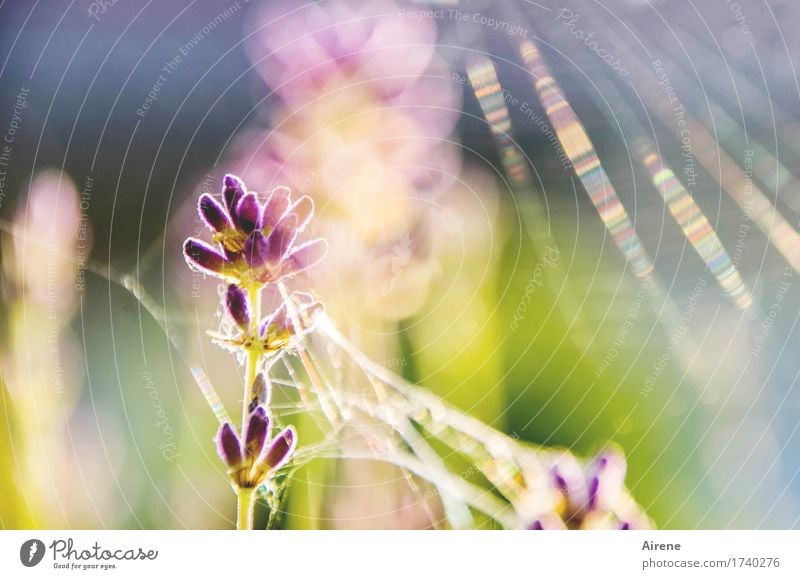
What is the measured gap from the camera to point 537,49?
65 cm

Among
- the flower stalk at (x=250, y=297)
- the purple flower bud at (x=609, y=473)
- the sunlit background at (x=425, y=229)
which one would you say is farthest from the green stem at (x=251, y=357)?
the purple flower bud at (x=609, y=473)

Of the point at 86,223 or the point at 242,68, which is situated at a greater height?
the point at 242,68

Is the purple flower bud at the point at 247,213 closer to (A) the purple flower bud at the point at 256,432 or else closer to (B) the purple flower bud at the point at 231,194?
(B) the purple flower bud at the point at 231,194

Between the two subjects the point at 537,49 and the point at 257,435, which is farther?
the point at 537,49

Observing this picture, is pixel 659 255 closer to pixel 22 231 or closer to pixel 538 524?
pixel 538 524

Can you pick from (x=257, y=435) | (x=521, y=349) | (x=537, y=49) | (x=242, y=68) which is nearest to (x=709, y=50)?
(x=537, y=49)

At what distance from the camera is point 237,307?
413 millimetres

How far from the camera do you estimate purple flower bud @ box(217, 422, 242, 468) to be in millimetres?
403

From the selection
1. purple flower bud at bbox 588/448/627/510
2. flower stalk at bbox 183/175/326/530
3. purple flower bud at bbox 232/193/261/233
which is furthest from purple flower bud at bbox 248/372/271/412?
purple flower bud at bbox 588/448/627/510

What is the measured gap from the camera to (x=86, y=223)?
60 cm

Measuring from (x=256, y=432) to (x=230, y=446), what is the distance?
0.07 ft

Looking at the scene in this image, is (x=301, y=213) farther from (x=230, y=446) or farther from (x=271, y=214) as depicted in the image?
(x=230, y=446)
